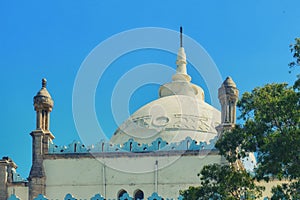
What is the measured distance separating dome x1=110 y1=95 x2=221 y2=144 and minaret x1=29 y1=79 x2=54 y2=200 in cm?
362

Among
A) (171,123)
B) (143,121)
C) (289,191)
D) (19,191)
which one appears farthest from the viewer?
(143,121)

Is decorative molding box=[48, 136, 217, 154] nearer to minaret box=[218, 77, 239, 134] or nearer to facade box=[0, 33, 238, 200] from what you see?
facade box=[0, 33, 238, 200]

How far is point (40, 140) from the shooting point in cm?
3528

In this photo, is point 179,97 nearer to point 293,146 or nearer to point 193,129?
point 193,129

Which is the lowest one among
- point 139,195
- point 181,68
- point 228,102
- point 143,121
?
point 139,195

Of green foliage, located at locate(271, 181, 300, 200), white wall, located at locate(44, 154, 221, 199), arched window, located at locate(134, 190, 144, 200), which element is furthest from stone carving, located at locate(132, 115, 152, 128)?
green foliage, located at locate(271, 181, 300, 200)

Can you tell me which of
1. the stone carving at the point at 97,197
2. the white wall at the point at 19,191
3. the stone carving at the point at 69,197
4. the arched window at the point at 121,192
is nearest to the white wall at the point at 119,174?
the arched window at the point at 121,192

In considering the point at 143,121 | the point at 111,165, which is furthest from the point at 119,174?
the point at 143,121

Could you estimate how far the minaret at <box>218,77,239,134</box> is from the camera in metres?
34.9

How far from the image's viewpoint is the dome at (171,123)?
36.8 m

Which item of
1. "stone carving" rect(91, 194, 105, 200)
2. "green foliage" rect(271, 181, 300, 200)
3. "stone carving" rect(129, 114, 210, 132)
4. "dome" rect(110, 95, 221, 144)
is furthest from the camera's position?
"stone carving" rect(129, 114, 210, 132)

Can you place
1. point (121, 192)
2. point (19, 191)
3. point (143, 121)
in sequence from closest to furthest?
point (121, 192), point (19, 191), point (143, 121)

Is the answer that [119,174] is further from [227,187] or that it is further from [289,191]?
[289,191]

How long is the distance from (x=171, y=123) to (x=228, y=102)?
3245 millimetres
